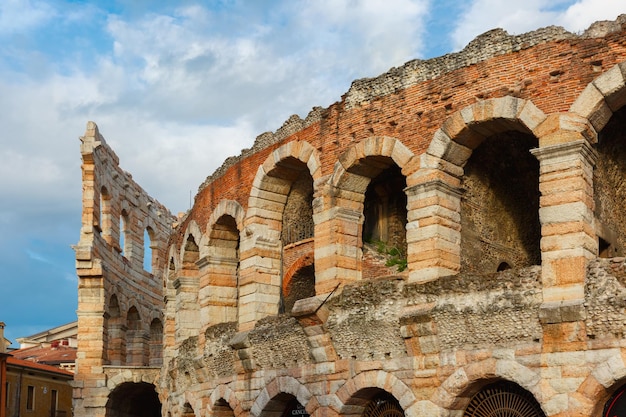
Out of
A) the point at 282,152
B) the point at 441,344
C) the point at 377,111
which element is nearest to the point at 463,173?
the point at 377,111

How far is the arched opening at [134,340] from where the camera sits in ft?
99.3

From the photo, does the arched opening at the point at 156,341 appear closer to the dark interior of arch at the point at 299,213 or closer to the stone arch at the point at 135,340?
the stone arch at the point at 135,340

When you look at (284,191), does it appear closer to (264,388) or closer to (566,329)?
(264,388)

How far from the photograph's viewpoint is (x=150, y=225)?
33.4m

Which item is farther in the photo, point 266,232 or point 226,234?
point 226,234

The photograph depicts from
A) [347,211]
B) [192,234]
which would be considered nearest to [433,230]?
[347,211]

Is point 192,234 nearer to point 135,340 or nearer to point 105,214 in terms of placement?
point 105,214

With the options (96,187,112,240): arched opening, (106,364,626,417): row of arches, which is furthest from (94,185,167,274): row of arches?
(106,364,626,417): row of arches

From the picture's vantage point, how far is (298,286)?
777 inches

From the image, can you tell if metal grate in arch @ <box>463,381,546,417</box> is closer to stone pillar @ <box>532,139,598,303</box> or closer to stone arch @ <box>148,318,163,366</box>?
Result: stone pillar @ <box>532,139,598,303</box>

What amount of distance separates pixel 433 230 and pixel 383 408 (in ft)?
9.71

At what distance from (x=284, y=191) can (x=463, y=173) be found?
180 inches

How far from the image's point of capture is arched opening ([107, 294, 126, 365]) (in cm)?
2827

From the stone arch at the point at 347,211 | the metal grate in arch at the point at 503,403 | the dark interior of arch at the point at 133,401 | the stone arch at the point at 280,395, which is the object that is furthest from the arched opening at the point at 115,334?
the metal grate in arch at the point at 503,403
